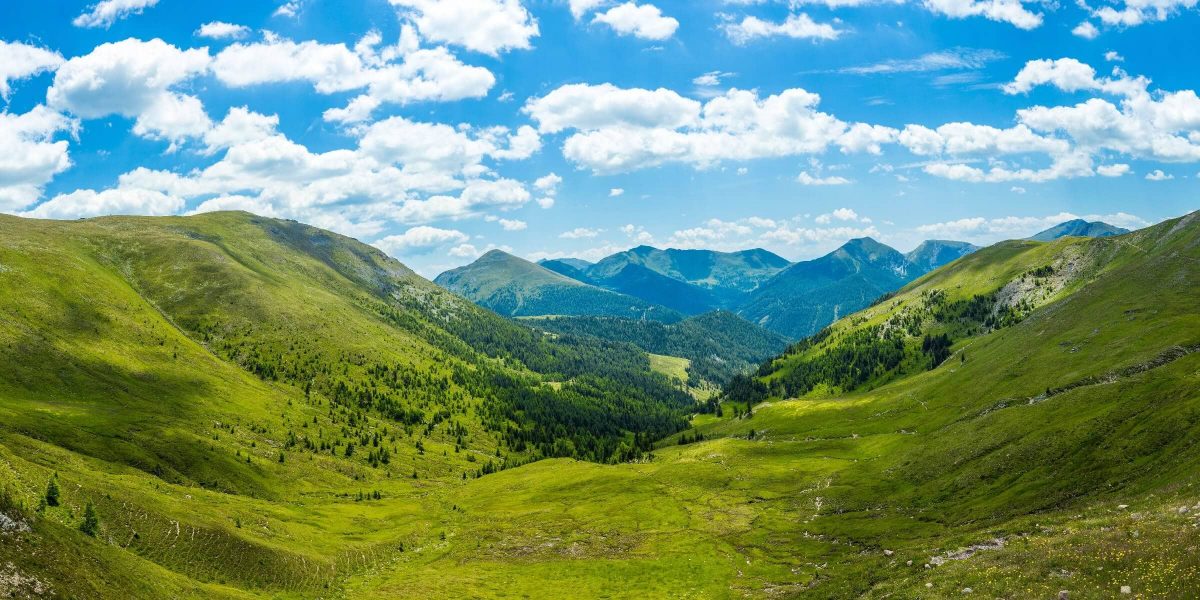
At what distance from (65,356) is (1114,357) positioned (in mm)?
293414

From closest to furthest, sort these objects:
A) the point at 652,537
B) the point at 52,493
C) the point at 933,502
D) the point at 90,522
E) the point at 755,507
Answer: the point at 90,522, the point at 52,493, the point at 933,502, the point at 652,537, the point at 755,507

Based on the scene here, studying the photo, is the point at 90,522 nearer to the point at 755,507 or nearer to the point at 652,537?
the point at 652,537

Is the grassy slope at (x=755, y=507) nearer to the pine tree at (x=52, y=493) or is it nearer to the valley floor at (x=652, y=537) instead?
the valley floor at (x=652, y=537)

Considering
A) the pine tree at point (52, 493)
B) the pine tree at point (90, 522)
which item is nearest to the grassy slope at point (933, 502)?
the pine tree at point (90, 522)

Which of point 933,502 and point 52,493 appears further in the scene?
point 933,502

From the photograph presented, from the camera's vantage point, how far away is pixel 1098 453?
82750mm

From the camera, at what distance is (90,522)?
78688 mm

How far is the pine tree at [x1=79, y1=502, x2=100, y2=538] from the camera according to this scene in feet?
255

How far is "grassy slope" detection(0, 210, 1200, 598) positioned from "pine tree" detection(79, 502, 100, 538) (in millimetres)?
3918

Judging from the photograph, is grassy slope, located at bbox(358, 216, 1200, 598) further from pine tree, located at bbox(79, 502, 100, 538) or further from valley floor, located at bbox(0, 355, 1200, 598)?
pine tree, located at bbox(79, 502, 100, 538)

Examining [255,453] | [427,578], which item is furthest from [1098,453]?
[255,453]

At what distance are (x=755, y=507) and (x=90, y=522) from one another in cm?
11559

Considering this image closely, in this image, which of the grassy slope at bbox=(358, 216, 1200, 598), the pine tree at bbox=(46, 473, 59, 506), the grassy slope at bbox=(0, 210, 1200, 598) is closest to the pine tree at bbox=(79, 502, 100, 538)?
the grassy slope at bbox=(0, 210, 1200, 598)

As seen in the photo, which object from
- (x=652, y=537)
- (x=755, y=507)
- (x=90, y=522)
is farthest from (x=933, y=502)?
(x=90, y=522)
